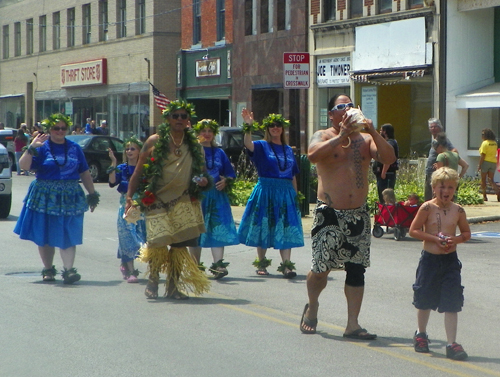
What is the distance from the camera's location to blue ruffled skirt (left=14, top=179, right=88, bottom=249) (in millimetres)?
9656

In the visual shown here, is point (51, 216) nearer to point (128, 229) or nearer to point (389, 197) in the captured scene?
point (128, 229)

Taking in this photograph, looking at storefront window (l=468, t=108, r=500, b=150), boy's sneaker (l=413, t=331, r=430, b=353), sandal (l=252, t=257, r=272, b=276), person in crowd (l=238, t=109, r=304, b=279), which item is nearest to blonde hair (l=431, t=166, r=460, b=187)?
boy's sneaker (l=413, t=331, r=430, b=353)

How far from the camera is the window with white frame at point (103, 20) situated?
140 feet

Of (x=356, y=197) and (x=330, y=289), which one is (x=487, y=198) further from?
(x=356, y=197)

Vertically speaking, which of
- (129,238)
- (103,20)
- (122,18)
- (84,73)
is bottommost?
(129,238)

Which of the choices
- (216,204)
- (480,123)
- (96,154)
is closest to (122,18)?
(96,154)

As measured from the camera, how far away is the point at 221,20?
33.8 meters

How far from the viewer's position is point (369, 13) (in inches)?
1024

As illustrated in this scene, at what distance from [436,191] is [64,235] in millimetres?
4631

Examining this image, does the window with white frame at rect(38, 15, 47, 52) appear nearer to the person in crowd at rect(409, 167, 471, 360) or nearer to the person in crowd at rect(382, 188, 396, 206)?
the person in crowd at rect(382, 188, 396, 206)

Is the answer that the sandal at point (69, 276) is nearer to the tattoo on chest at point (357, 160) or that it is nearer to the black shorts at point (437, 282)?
the tattoo on chest at point (357, 160)

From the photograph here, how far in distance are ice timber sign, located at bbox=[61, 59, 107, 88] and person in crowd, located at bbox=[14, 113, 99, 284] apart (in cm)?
3304

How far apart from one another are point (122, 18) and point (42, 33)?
9953 mm

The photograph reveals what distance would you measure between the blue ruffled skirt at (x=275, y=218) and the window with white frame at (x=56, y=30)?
39229 mm
